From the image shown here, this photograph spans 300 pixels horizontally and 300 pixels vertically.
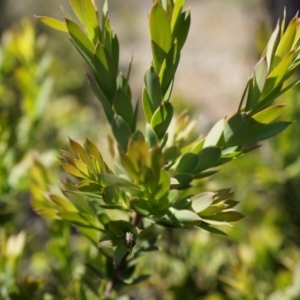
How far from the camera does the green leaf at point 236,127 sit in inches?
17.0

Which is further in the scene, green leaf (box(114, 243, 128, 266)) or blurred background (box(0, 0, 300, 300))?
blurred background (box(0, 0, 300, 300))

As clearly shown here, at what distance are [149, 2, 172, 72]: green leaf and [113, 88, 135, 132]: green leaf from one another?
47 mm

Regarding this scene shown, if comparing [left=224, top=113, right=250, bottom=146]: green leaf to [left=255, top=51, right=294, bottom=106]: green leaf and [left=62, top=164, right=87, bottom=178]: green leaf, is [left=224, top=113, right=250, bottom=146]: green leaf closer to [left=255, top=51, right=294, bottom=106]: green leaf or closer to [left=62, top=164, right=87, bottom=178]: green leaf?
[left=255, top=51, right=294, bottom=106]: green leaf

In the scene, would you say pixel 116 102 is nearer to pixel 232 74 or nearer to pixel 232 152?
pixel 232 152

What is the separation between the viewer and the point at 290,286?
79 cm

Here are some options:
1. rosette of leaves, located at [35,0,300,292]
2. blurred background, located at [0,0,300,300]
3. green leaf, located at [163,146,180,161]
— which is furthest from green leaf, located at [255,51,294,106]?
blurred background, located at [0,0,300,300]

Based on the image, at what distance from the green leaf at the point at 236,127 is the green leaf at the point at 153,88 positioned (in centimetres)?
7

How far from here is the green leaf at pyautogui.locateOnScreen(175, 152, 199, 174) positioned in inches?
17.9

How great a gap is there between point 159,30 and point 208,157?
0.13 m

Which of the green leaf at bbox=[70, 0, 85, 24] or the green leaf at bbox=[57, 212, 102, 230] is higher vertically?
the green leaf at bbox=[70, 0, 85, 24]

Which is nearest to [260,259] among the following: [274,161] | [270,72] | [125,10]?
[274,161]

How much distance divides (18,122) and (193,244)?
1.48 feet

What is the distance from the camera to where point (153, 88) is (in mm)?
454

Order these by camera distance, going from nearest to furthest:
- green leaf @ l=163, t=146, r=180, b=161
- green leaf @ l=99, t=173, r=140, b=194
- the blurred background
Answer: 1. green leaf @ l=99, t=173, r=140, b=194
2. green leaf @ l=163, t=146, r=180, b=161
3. the blurred background
